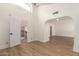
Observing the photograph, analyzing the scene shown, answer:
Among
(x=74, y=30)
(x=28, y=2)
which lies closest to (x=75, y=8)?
(x=74, y=30)

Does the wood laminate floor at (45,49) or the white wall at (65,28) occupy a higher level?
the white wall at (65,28)

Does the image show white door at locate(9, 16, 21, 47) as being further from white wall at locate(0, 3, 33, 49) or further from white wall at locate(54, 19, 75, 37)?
white wall at locate(54, 19, 75, 37)

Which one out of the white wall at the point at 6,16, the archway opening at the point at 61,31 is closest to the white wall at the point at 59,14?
the archway opening at the point at 61,31

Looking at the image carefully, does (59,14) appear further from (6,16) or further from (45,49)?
(6,16)

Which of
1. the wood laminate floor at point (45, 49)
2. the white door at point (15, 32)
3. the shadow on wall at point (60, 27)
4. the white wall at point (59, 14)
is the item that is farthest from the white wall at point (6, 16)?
the shadow on wall at point (60, 27)

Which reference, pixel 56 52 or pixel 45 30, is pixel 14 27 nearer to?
pixel 45 30

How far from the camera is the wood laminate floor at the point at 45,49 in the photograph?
7.09 ft

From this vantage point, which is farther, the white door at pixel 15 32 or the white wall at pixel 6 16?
the white door at pixel 15 32

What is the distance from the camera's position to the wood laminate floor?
Result: 7.09 ft

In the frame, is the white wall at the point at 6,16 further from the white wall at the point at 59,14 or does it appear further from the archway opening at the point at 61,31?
the archway opening at the point at 61,31

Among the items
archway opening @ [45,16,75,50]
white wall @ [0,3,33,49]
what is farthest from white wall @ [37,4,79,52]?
white wall @ [0,3,33,49]

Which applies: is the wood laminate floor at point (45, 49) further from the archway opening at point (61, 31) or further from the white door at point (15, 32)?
the white door at point (15, 32)

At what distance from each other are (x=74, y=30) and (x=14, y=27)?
129cm

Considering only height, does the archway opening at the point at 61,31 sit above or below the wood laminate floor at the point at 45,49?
above
